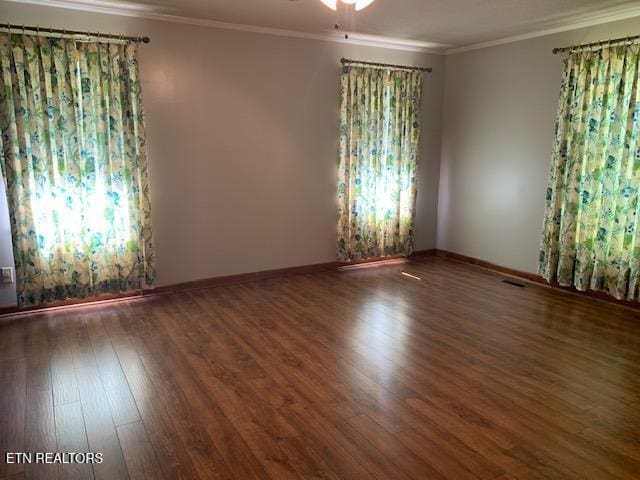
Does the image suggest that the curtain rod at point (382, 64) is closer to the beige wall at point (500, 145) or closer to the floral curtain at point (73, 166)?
the beige wall at point (500, 145)

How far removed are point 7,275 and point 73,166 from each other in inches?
41.8

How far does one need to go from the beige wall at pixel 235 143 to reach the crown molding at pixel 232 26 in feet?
0.16

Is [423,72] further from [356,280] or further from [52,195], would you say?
[52,195]

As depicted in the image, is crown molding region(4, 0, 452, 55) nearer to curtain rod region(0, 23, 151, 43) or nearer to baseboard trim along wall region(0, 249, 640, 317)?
curtain rod region(0, 23, 151, 43)

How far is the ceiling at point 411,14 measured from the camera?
373 centimetres

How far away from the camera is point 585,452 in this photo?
7.22ft

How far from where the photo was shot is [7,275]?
3.84 meters

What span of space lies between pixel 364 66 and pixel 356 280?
2.42 metres

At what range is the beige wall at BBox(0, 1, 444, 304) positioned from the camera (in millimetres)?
4270

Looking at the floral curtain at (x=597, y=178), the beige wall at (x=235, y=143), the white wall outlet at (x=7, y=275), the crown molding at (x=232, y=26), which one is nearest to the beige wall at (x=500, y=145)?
the floral curtain at (x=597, y=178)

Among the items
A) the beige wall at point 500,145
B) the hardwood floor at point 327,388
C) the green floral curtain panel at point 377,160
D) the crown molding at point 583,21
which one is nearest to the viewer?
the hardwood floor at point 327,388

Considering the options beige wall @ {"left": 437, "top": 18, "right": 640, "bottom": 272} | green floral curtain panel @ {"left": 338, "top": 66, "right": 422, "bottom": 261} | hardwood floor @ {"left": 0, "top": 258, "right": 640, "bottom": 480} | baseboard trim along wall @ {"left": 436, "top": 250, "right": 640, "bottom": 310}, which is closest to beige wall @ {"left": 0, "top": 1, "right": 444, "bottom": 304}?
green floral curtain panel @ {"left": 338, "top": 66, "right": 422, "bottom": 261}

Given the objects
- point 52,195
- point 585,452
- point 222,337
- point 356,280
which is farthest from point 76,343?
point 585,452

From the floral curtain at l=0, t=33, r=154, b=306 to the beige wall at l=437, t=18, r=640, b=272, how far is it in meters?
3.75
